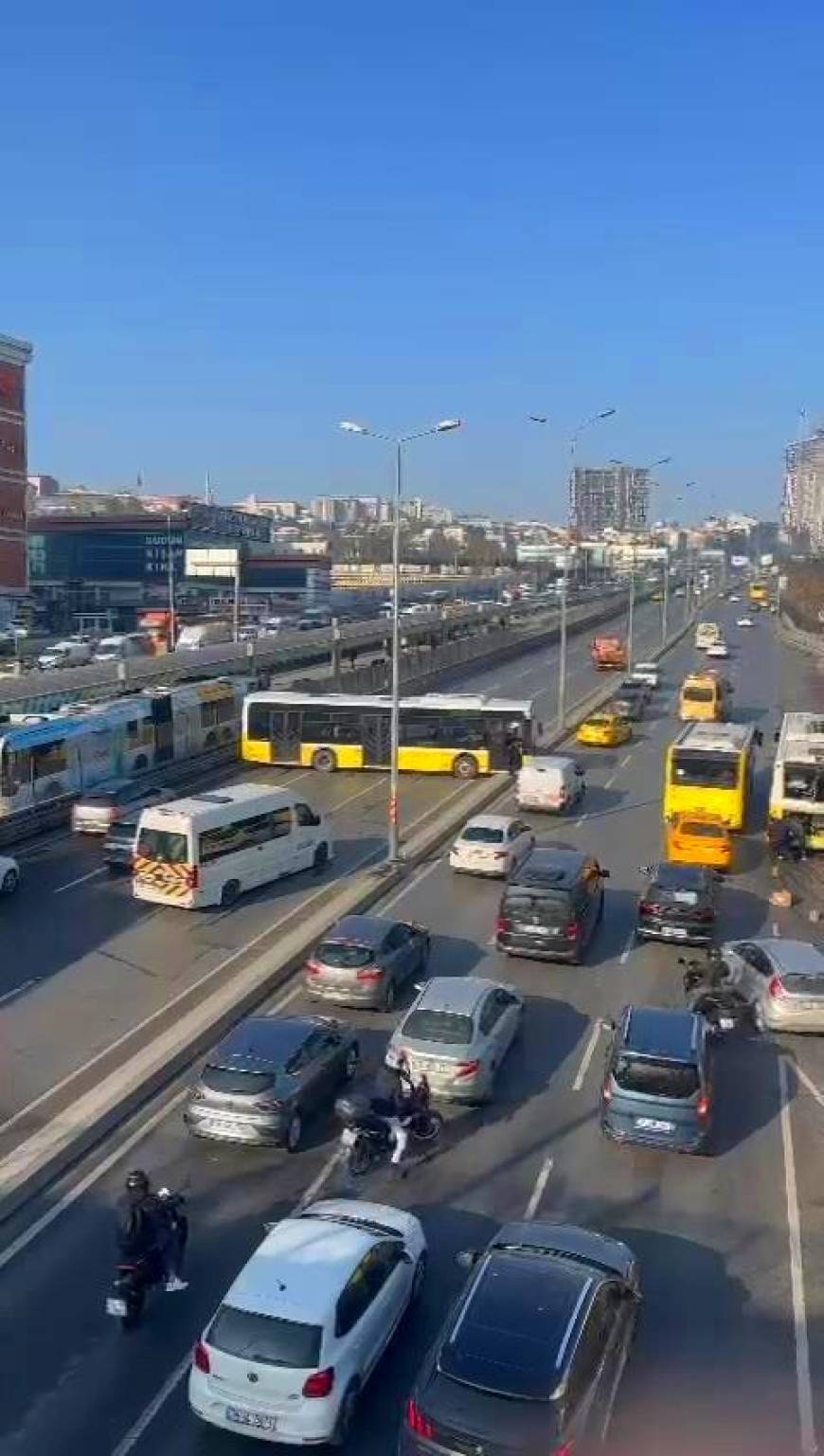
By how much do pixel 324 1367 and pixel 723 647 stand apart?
6912 cm

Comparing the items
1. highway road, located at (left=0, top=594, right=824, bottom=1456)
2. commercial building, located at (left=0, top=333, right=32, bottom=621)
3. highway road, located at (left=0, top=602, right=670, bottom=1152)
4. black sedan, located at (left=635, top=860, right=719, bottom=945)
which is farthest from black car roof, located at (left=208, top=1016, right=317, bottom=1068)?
commercial building, located at (left=0, top=333, right=32, bottom=621)

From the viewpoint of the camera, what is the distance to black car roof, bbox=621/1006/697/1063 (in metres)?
12.7

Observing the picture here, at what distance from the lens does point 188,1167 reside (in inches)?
476

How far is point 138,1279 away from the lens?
9.54 m

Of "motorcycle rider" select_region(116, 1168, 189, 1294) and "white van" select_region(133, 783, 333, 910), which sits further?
"white van" select_region(133, 783, 333, 910)

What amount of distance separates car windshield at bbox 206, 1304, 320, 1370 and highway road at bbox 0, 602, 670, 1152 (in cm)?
492

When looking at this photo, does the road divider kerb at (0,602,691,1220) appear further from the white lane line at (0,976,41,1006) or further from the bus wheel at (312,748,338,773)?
the bus wheel at (312,748,338,773)

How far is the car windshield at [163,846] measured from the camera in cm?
2066

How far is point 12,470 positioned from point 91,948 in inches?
2484

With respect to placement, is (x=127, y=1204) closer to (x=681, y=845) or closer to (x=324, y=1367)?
(x=324, y=1367)

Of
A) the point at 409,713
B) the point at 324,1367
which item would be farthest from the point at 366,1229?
the point at 409,713

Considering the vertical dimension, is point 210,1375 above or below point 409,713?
below

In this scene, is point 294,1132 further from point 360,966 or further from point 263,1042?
point 360,966

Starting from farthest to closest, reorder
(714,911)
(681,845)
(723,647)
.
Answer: (723,647), (681,845), (714,911)
